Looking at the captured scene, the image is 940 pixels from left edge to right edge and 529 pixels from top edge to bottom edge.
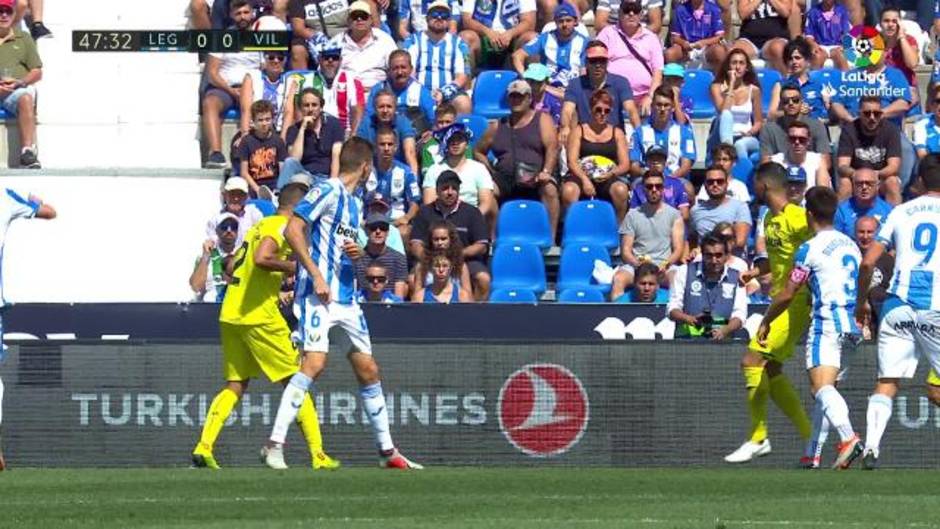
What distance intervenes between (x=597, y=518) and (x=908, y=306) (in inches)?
162

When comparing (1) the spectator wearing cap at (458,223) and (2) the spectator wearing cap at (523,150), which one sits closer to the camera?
(1) the spectator wearing cap at (458,223)

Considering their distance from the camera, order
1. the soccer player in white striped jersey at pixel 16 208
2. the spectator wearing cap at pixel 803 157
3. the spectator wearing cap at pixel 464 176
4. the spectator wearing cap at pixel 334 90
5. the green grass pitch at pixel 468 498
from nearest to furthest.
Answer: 1. the green grass pitch at pixel 468 498
2. the soccer player in white striped jersey at pixel 16 208
3. the spectator wearing cap at pixel 464 176
4. the spectator wearing cap at pixel 803 157
5. the spectator wearing cap at pixel 334 90

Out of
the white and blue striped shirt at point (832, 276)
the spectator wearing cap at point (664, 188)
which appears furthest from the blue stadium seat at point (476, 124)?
the white and blue striped shirt at point (832, 276)

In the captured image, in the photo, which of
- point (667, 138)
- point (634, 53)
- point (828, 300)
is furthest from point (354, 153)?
point (634, 53)

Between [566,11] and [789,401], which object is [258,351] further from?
[566,11]

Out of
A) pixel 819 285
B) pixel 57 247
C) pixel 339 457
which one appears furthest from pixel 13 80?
pixel 819 285

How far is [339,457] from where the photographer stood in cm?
1706

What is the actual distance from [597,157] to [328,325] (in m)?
6.79

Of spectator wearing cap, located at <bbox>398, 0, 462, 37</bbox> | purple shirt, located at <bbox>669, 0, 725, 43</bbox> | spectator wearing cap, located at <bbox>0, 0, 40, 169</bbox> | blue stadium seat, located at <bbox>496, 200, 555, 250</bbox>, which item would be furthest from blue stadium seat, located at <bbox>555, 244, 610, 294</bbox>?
spectator wearing cap, located at <bbox>0, 0, 40, 169</bbox>

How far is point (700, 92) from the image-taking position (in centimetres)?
2286

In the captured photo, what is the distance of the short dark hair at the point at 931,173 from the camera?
14758 millimetres

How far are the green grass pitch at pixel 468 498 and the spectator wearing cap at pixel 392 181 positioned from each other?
6147 millimetres

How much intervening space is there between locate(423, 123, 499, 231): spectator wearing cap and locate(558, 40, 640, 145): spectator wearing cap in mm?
997

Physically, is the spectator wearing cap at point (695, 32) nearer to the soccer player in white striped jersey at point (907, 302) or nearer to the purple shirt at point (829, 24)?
the purple shirt at point (829, 24)
